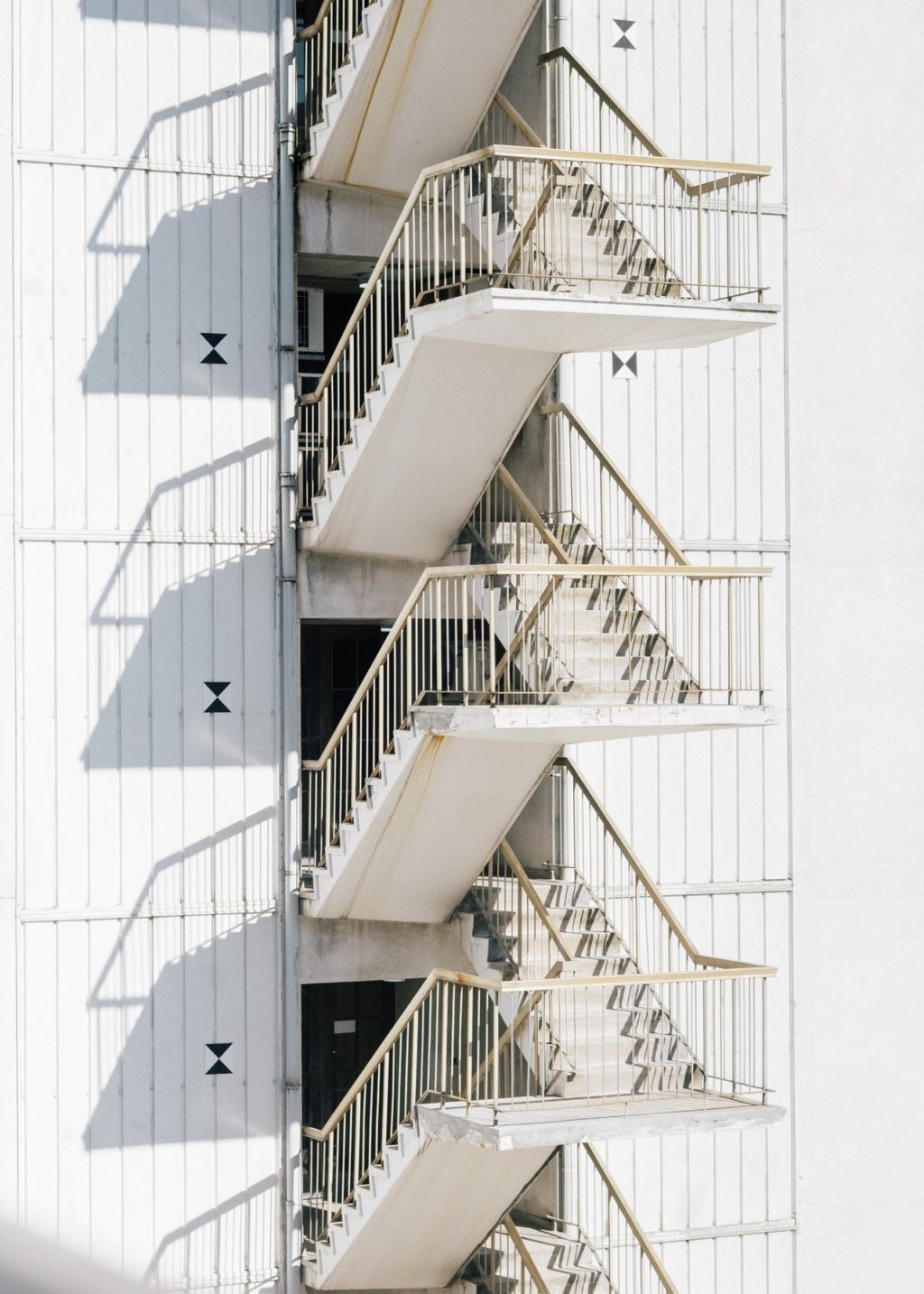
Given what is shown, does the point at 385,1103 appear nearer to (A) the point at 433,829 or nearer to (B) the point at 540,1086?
(B) the point at 540,1086

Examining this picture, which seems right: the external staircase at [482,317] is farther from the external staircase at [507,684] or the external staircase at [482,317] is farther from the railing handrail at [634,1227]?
the railing handrail at [634,1227]

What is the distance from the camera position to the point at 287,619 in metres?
15.0

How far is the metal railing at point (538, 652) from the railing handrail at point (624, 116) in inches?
123

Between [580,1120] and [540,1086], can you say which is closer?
[580,1120]

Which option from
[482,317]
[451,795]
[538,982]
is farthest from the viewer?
[451,795]

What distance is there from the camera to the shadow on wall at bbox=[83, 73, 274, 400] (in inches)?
575

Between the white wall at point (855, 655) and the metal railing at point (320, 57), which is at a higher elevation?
the metal railing at point (320, 57)

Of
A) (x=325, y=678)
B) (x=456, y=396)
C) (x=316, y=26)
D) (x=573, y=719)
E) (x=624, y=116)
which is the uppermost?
(x=316, y=26)

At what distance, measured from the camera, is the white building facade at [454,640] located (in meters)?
13.6

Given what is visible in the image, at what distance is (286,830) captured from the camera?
1495 centimetres

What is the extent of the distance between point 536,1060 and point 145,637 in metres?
4.92

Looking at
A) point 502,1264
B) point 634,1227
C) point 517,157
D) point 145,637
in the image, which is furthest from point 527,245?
point 502,1264

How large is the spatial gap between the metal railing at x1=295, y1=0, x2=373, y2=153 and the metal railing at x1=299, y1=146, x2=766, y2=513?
1364 mm

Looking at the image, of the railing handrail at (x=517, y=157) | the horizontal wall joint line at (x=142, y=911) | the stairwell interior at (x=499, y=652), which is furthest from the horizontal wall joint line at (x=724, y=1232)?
the railing handrail at (x=517, y=157)
